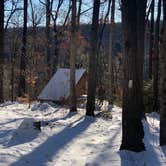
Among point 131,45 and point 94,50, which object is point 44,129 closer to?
point 131,45

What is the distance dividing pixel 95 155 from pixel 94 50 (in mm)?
8362

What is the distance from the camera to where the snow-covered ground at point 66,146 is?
8.34 m

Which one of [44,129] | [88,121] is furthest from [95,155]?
[88,121]

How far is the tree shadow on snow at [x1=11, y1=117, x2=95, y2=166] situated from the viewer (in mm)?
8203

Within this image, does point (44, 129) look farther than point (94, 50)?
No

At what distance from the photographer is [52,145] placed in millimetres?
10227

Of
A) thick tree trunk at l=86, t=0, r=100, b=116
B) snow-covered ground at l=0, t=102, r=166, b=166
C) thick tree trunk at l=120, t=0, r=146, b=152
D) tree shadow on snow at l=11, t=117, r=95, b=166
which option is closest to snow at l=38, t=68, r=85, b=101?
thick tree trunk at l=86, t=0, r=100, b=116

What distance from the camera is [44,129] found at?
12.2 meters

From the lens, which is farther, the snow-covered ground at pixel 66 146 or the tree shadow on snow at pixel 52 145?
the snow-covered ground at pixel 66 146

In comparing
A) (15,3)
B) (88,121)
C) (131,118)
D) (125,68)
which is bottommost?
(88,121)

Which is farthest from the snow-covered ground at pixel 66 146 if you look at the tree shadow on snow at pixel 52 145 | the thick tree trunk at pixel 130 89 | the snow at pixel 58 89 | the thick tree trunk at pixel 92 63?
the snow at pixel 58 89

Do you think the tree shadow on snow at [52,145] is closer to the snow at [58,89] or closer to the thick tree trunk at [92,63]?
the thick tree trunk at [92,63]

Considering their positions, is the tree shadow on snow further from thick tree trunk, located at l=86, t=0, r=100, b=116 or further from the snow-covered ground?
thick tree trunk, located at l=86, t=0, r=100, b=116

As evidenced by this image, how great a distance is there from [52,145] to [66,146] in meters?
0.35
